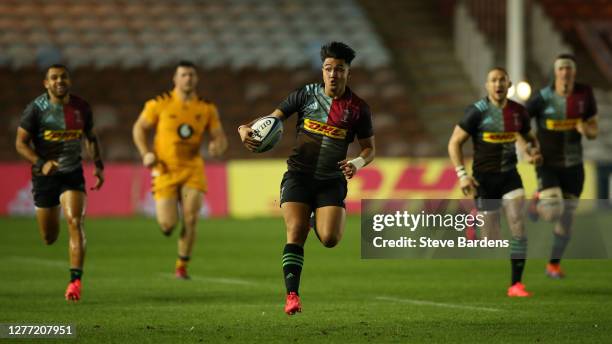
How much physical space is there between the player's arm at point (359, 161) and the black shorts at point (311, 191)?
285mm

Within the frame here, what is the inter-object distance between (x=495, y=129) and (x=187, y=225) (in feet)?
12.1

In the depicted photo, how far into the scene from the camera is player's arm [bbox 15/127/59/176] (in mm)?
11312

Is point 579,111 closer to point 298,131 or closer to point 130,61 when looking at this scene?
point 298,131

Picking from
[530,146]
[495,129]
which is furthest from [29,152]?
[530,146]

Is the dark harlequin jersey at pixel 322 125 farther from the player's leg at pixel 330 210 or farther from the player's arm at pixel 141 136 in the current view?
the player's arm at pixel 141 136

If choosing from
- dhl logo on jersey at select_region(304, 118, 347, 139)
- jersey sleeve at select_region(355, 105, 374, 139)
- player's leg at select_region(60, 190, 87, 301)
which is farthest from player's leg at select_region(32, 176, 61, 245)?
jersey sleeve at select_region(355, 105, 374, 139)

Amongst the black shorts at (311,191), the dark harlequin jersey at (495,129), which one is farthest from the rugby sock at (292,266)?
the dark harlequin jersey at (495,129)

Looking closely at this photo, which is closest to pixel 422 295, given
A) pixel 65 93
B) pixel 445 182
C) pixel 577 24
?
pixel 65 93

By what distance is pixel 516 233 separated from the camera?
39.0ft

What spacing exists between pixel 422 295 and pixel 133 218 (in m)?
13.0

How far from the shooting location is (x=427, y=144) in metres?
28.5

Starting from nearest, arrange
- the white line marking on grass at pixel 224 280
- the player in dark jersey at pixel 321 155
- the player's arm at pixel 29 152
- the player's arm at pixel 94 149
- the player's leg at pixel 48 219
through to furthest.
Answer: the player in dark jersey at pixel 321 155 → the player's arm at pixel 29 152 → the player's leg at pixel 48 219 → the player's arm at pixel 94 149 → the white line marking on grass at pixel 224 280

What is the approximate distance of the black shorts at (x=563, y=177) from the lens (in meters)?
13.7

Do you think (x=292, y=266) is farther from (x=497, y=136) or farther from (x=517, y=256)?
(x=497, y=136)
